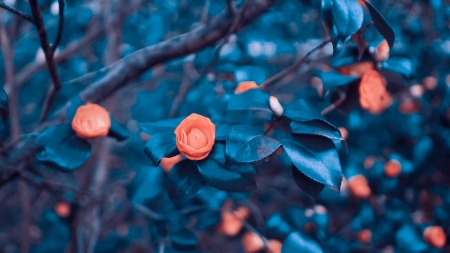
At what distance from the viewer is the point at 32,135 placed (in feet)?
2.65

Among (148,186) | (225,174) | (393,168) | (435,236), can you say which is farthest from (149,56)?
(435,236)

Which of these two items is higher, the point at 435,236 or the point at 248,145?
the point at 248,145

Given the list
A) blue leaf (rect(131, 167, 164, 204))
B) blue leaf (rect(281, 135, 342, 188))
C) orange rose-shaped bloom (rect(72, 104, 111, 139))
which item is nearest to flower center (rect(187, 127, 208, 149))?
blue leaf (rect(281, 135, 342, 188))

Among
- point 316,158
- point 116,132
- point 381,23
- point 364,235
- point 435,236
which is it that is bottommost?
point 364,235

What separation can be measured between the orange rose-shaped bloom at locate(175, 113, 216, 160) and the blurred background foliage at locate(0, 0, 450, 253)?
211 millimetres

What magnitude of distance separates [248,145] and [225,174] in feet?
0.23

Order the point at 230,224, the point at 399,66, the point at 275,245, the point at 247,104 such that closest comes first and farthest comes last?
the point at 247,104, the point at 399,66, the point at 275,245, the point at 230,224

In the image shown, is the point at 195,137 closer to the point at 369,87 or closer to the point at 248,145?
the point at 248,145

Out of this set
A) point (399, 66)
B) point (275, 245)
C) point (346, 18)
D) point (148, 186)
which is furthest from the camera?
point (275, 245)

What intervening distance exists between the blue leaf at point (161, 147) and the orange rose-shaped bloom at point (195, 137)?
0.02 meters

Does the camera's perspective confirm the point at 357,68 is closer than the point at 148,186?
Yes

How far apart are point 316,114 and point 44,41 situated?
56 centimetres

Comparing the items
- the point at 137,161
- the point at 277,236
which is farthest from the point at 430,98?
the point at 137,161

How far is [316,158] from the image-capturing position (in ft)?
1.77
